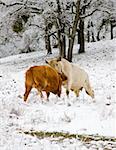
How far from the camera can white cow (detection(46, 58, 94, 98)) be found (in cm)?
1260

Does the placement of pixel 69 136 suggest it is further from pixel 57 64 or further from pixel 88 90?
pixel 88 90

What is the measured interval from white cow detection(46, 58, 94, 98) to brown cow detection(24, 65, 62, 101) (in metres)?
0.28

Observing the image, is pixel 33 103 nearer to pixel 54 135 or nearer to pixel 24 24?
pixel 54 135

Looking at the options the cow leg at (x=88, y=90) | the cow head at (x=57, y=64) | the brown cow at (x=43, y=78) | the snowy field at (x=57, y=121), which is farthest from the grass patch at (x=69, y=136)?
the cow leg at (x=88, y=90)

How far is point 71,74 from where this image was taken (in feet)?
41.8

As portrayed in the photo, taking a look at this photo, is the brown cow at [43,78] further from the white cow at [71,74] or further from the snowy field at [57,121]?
the snowy field at [57,121]

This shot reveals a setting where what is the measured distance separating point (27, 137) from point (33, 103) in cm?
494

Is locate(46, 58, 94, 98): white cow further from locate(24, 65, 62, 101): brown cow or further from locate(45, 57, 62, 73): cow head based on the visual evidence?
locate(24, 65, 62, 101): brown cow

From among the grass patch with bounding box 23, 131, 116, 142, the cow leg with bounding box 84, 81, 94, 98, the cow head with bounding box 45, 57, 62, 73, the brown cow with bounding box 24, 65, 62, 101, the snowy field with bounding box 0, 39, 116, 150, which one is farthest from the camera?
the cow leg with bounding box 84, 81, 94, 98

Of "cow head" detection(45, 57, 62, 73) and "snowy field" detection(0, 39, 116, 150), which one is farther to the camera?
"cow head" detection(45, 57, 62, 73)

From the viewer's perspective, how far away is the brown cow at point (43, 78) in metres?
12.1

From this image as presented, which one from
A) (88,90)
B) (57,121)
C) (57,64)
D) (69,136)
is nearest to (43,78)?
(57,64)

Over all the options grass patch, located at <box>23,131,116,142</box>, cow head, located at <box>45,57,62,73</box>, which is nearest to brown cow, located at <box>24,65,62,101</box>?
cow head, located at <box>45,57,62,73</box>

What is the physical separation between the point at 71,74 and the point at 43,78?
100 centimetres
